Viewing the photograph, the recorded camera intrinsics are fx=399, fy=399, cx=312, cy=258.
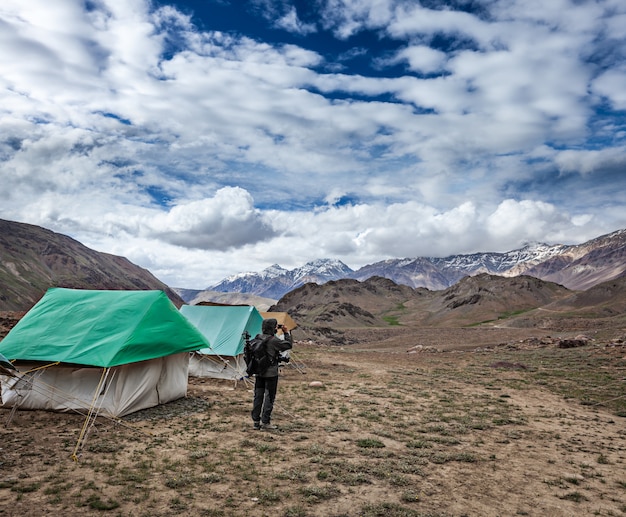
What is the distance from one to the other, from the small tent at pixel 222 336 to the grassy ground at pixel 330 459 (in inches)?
126

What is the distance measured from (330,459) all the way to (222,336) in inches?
480

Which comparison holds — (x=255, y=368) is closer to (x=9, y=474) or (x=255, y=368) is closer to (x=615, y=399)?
(x=9, y=474)

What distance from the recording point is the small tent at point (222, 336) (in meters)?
19.4

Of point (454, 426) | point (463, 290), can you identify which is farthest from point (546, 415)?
point (463, 290)

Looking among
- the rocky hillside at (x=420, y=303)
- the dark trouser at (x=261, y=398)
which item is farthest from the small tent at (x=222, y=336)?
the rocky hillside at (x=420, y=303)

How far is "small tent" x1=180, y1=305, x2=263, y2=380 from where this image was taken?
19.4 m

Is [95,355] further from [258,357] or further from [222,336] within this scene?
[222,336]

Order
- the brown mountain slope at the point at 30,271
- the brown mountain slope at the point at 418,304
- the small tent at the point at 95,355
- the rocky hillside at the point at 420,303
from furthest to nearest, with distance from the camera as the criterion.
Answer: the brown mountain slope at the point at 30,271 < the rocky hillside at the point at 420,303 < the brown mountain slope at the point at 418,304 < the small tent at the point at 95,355

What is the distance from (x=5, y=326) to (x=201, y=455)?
28730 millimetres

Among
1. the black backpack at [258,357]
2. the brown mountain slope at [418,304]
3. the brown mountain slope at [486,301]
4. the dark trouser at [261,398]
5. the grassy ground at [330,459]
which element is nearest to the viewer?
the grassy ground at [330,459]

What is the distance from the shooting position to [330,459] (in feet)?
29.3

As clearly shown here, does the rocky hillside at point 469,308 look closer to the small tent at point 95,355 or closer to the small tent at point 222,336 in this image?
the small tent at point 222,336

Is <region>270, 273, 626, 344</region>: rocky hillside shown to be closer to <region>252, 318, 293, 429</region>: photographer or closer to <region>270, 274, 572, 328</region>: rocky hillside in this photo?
<region>270, 274, 572, 328</region>: rocky hillside

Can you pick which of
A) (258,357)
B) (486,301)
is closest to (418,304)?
(486,301)
